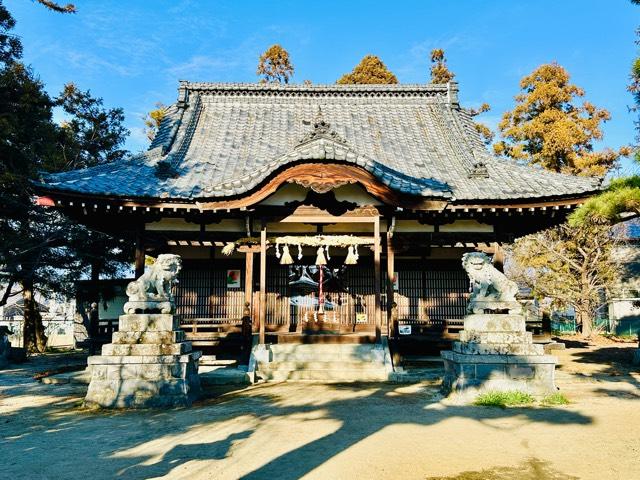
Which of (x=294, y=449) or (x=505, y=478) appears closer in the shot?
(x=505, y=478)

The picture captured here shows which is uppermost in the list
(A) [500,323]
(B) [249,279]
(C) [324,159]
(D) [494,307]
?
(C) [324,159]

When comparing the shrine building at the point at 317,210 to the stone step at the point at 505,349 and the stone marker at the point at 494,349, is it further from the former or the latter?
the stone step at the point at 505,349

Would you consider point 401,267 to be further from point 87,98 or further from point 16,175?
point 87,98

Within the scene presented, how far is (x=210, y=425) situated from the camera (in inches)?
247

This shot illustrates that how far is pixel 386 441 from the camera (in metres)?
5.43

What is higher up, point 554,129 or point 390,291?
point 554,129

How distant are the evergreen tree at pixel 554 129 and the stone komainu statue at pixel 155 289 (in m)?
20.6

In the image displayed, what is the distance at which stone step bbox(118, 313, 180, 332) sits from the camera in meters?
7.96

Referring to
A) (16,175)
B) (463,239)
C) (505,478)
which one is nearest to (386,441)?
(505,478)

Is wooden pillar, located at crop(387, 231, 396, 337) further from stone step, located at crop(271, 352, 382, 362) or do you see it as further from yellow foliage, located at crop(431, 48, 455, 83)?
yellow foliage, located at crop(431, 48, 455, 83)

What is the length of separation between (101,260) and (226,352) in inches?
327

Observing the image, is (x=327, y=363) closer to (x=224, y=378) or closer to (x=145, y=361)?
(x=224, y=378)

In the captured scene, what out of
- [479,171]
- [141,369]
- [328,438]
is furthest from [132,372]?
[479,171]

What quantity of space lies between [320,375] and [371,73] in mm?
22572
